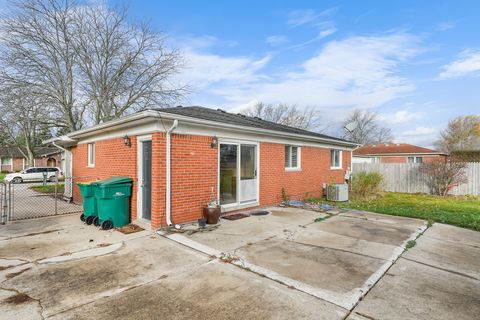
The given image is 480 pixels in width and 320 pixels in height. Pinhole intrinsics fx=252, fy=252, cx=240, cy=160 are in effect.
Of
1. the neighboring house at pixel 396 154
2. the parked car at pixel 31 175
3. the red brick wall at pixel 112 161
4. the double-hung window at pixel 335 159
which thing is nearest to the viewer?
the red brick wall at pixel 112 161

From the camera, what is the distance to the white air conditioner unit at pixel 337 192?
10.8m

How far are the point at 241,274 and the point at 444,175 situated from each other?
1424 centimetres

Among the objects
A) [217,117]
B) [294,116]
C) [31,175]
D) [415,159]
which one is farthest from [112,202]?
[294,116]

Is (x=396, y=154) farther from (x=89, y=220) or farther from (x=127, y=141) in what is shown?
(x=89, y=220)

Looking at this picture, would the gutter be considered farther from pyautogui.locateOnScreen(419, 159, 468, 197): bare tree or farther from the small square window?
the small square window

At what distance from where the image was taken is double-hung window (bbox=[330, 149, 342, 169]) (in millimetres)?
12587

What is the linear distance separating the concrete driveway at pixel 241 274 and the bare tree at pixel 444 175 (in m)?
8.61

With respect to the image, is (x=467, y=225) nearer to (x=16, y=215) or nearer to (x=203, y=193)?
(x=203, y=193)

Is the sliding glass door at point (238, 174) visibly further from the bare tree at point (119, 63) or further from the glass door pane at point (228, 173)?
the bare tree at point (119, 63)

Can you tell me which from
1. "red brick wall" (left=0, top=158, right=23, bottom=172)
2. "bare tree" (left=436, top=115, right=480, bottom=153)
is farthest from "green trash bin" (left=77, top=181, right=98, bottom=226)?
"bare tree" (left=436, top=115, right=480, bottom=153)

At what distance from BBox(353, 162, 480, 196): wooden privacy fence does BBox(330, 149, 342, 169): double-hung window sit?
11.4ft

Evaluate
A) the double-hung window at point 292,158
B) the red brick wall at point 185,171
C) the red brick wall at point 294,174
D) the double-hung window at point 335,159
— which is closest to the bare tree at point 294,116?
the double-hung window at point 335,159

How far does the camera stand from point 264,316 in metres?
2.62

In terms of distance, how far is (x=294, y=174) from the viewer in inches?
396
